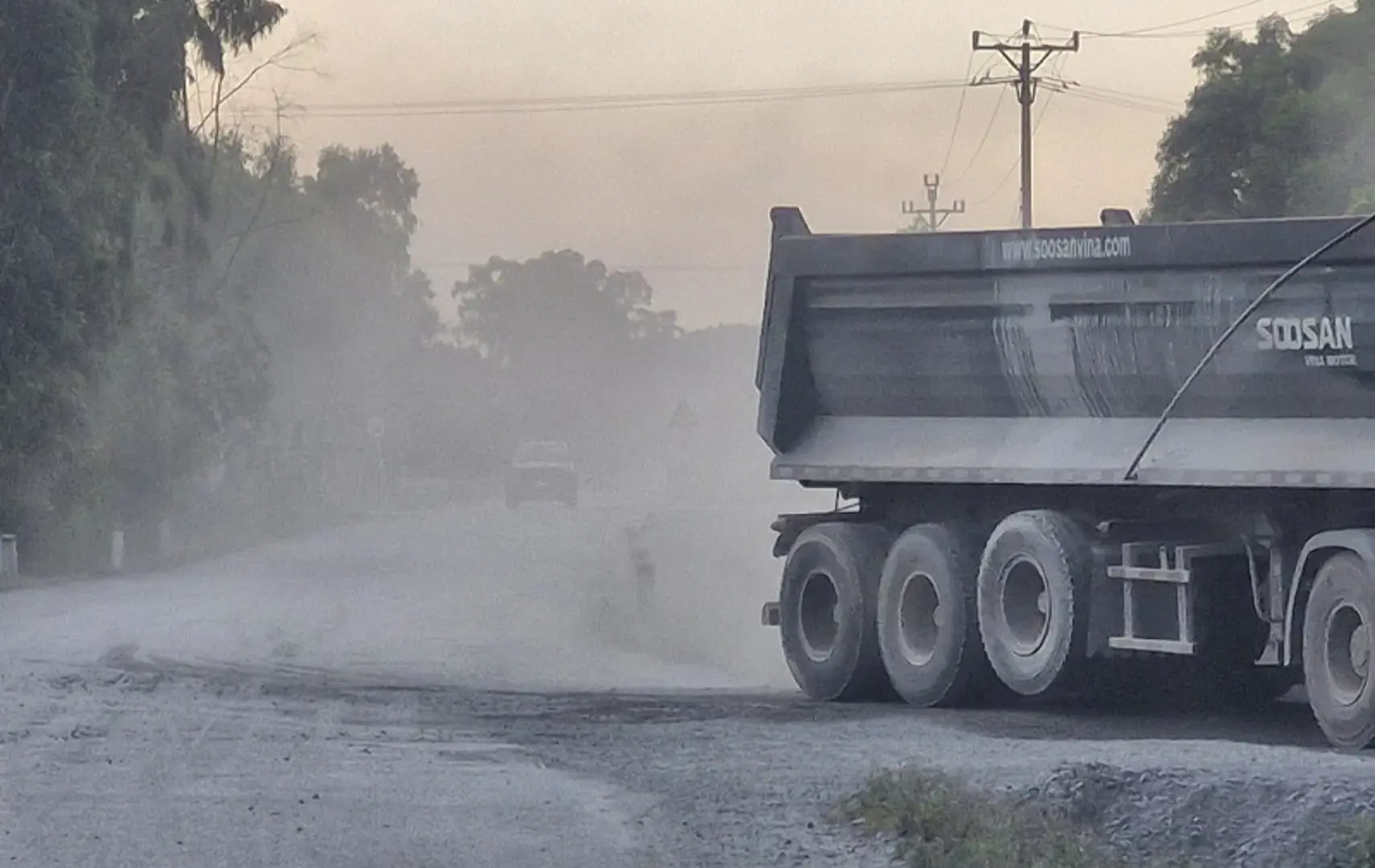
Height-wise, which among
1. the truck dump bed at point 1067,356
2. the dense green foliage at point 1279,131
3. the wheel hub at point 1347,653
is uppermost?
the dense green foliage at point 1279,131

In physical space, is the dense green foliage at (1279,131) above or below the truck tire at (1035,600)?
above

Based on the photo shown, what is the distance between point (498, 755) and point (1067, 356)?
5.02m

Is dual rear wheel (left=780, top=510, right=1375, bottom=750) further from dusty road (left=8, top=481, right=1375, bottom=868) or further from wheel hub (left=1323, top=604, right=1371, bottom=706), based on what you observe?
dusty road (left=8, top=481, right=1375, bottom=868)

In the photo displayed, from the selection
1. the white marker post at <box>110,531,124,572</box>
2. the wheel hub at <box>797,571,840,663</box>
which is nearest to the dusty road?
the wheel hub at <box>797,571,840,663</box>

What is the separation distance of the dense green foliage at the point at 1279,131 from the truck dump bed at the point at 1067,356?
23.8 meters

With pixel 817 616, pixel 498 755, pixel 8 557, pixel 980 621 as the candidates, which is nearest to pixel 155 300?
pixel 8 557

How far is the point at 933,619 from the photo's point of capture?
628 inches

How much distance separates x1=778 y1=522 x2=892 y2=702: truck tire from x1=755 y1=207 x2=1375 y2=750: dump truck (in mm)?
22

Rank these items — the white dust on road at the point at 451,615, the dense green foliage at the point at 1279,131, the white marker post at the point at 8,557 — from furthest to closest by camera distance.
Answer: the dense green foliage at the point at 1279,131
the white marker post at the point at 8,557
the white dust on road at the point at 451,615

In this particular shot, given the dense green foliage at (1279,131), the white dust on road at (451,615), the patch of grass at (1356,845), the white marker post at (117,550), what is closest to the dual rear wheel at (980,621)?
the white dust on road at (451,615)

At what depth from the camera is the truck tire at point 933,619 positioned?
15.4 meters

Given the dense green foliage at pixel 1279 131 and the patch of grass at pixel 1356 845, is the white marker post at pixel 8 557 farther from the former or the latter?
the patch of grass at pixel 1356 845

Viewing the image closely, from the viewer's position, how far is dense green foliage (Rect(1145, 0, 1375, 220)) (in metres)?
40.2

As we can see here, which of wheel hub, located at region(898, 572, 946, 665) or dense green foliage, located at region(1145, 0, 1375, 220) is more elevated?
dense green foliage, located at region(1145, 0, 1375, 220)
